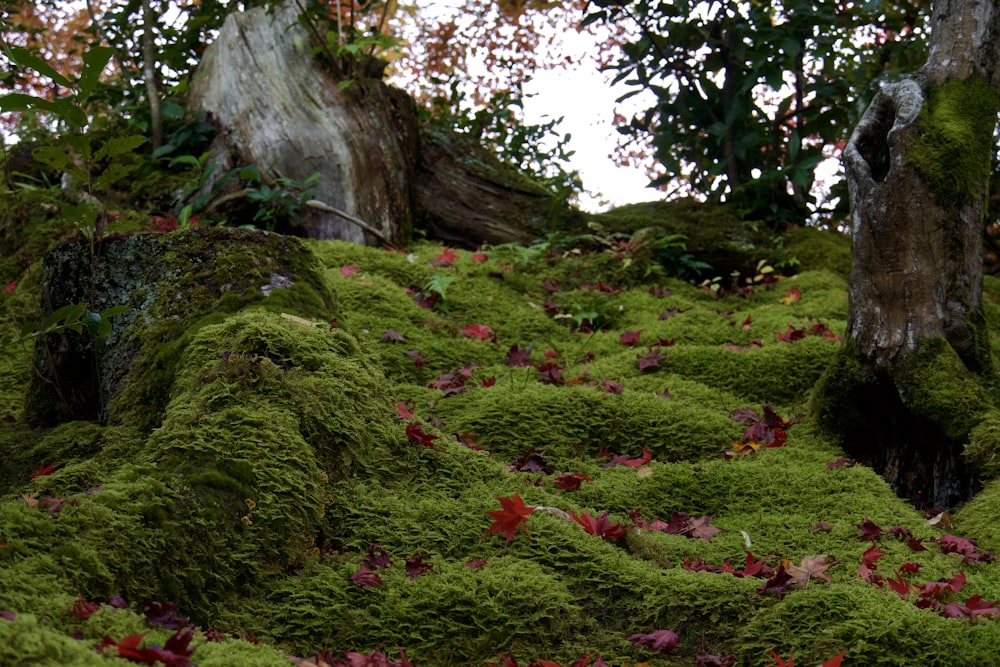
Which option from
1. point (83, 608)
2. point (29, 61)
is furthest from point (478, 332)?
point (83, 608)

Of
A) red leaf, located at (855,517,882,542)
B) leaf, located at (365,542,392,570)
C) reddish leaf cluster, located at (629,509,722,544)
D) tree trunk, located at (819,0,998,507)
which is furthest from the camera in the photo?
tree trunk, located at (819,0,998,507)

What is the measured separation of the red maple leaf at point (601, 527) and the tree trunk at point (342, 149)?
16.1ft

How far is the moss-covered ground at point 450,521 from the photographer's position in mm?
2480

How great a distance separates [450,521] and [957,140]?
3.34m

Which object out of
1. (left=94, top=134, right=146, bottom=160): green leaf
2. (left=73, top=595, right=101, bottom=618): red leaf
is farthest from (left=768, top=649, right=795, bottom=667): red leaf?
(left=94, top=134, right=146, bottom=160): green leaf

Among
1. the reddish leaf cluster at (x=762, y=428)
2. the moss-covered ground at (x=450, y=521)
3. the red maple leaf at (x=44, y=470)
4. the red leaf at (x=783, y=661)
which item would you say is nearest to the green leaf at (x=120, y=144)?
the moss-covered ground at (x=450, y=521)

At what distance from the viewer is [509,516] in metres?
3.02

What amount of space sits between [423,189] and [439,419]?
14.9 feet

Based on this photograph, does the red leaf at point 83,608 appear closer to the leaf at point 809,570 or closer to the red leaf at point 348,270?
the leaf at point 809,570

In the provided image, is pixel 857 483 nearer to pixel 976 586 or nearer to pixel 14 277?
pixel 976 586

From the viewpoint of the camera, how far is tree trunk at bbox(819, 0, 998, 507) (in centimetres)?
427

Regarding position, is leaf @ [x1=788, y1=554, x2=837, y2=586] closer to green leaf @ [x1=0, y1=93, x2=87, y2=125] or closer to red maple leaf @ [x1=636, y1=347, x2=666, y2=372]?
red maple leaf @ [x1=636, y1=347, x2=666, y2=372]

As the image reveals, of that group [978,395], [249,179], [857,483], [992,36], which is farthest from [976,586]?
[249,179]

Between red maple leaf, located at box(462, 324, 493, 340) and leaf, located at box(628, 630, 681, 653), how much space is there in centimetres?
360
